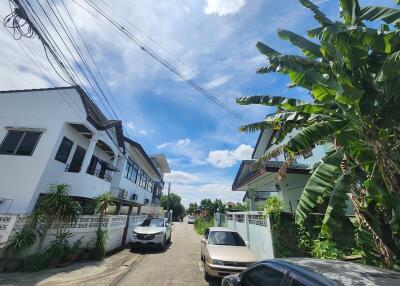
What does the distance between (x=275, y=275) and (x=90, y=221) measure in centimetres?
1004

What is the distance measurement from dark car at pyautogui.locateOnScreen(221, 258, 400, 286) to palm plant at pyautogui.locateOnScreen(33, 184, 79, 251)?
8.03 meters

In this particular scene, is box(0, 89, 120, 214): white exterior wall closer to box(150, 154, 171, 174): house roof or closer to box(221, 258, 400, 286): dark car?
box(221, 258, 400, 286): dark car

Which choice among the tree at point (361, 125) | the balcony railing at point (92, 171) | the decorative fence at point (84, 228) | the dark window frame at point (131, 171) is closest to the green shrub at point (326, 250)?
the tree at point (361, 125)

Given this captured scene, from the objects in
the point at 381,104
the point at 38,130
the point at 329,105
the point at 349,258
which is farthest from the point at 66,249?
the point at 381,104

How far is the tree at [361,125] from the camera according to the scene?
173 inches

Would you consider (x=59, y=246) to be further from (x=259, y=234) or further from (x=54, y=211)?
(x=259, y=234)

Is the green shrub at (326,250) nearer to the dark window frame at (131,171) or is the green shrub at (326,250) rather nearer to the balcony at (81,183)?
the balcony at (81,183)

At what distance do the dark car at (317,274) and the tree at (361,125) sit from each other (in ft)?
4.66

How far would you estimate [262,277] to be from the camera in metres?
3.65

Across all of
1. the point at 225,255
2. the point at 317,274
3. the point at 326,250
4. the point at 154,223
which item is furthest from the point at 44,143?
the point at 317,274

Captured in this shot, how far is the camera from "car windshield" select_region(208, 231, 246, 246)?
927cm

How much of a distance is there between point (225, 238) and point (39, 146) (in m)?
9.97

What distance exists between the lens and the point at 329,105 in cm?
554

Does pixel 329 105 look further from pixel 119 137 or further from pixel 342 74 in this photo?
pixel 119 137
